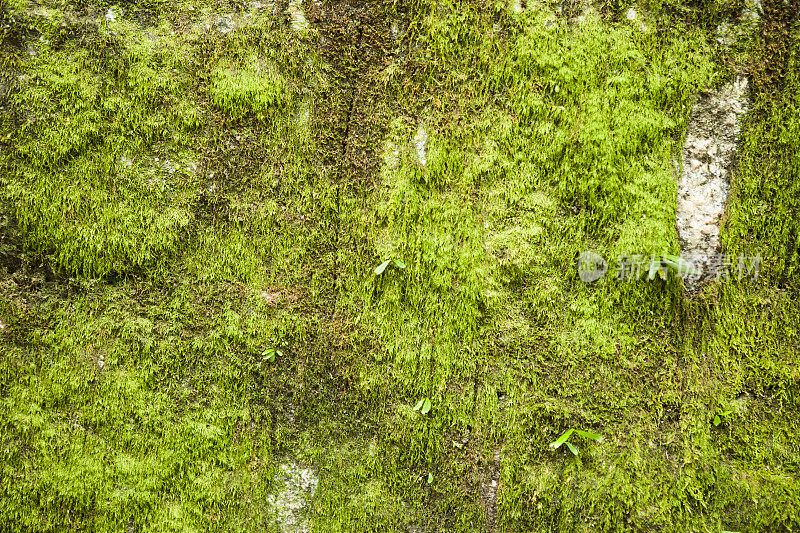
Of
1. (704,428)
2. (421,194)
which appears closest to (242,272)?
(421,194)

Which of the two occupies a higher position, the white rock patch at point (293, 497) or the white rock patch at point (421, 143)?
the white rock patch at point (421, 143)

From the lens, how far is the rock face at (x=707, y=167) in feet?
7.75

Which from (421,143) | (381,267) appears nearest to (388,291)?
(381,267)

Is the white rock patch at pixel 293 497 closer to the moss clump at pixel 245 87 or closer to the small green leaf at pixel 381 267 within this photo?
the small green leaf at pixel 381 267

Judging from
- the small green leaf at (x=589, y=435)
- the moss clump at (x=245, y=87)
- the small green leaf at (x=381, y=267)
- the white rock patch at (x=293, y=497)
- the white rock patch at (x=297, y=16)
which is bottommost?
the white rock patch at (x=293, y=497)

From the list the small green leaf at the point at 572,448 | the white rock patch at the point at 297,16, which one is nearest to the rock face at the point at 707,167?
the small green leaf at the point at 572,448

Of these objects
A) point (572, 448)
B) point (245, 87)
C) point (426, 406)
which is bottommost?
point (572, 448)

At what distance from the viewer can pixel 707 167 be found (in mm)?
2369

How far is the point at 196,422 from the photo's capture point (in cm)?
243

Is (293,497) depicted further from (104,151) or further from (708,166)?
(708,166)

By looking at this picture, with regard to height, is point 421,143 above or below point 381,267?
above

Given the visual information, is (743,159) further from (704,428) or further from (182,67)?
(182,67)

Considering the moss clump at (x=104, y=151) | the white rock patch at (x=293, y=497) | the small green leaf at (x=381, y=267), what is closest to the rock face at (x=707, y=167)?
the small green leaf at (x=381, y=267)

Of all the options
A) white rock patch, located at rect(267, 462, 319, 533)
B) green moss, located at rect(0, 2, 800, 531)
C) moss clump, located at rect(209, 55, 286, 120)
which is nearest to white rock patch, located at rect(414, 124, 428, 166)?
green moss, located at rect(0, 2, 800, 531)
